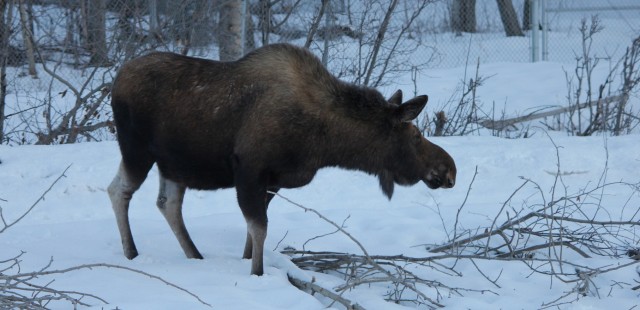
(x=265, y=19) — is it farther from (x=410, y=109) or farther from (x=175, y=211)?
(x=410, y=109)

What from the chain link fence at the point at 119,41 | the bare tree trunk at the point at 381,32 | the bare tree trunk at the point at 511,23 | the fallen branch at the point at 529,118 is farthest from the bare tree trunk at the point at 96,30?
the bare tree trunk at the point at 511,23

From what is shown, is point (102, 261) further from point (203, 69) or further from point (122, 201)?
point (203, 69)

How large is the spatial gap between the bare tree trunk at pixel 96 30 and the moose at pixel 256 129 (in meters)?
4.37

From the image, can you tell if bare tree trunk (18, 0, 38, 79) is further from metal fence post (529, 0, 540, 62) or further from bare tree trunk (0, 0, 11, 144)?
metal fence post (529, 0, 540, 62)

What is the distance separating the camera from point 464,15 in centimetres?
1934

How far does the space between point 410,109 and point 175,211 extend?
5.21 feet

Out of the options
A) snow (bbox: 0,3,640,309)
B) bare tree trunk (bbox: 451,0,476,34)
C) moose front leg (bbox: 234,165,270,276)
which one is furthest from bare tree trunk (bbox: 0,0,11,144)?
bare tree trunk (bbox: 451,0,476,34)

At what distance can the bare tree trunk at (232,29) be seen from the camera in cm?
1102

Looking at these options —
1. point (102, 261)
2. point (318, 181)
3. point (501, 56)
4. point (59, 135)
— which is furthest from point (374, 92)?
point (501, 56)

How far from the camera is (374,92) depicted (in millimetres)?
5785

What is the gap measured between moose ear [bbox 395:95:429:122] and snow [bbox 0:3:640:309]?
34.7 inches

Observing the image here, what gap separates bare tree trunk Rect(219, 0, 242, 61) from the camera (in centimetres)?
1102

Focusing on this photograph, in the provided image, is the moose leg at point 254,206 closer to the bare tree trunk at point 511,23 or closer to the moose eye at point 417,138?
the moose eye at point 417,138

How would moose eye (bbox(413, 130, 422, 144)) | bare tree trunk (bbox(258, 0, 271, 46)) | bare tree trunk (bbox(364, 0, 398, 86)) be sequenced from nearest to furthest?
1. moose eye (bbox(413, 130, 422, 144))
2. bare tree trunk (bbox(364, 0, 398, 86))
3. bare tree trunk (bbox(258, 0, 271, 46))
